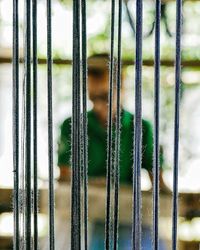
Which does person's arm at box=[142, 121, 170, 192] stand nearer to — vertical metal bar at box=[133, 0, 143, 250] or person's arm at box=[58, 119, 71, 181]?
person's arm at box=[58, 119, 71, 181]

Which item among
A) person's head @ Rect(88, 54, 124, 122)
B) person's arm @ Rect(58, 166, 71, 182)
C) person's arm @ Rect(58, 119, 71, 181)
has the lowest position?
person's arm @ Rect(58, 166, 71, 182)

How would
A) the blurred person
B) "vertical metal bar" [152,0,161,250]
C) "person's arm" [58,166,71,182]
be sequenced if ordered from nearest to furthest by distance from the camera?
"vertical metal bar" [152,0,161,250] < the blurred person < "person's arm" [58,166,71,182]

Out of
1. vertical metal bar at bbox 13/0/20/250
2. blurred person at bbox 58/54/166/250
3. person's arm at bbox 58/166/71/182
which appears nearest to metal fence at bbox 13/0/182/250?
vertical metal bar at bbox 13/0/20/250

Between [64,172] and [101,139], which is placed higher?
[101,139]

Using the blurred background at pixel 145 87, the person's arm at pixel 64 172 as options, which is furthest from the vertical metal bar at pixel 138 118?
the person's arm at pixel 64 172

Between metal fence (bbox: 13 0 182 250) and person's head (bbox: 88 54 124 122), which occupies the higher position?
person's head (bbox: 88 54 124 122)

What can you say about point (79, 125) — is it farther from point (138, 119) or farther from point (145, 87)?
point (145, 87)

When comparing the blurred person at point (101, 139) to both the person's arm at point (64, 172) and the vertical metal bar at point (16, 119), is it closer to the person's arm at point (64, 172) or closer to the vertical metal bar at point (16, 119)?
the person's arm at point (64, 172)

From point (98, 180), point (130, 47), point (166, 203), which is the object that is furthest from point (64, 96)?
point (166, 203)

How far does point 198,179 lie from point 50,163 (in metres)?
1.74

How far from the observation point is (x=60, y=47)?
8.71ft

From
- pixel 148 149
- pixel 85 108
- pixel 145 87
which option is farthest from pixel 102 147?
pixel 85 108

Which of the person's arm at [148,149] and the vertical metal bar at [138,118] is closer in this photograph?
the vertical metal bar at [138,118]

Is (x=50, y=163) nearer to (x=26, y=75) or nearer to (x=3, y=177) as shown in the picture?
(x=26, y=75)
